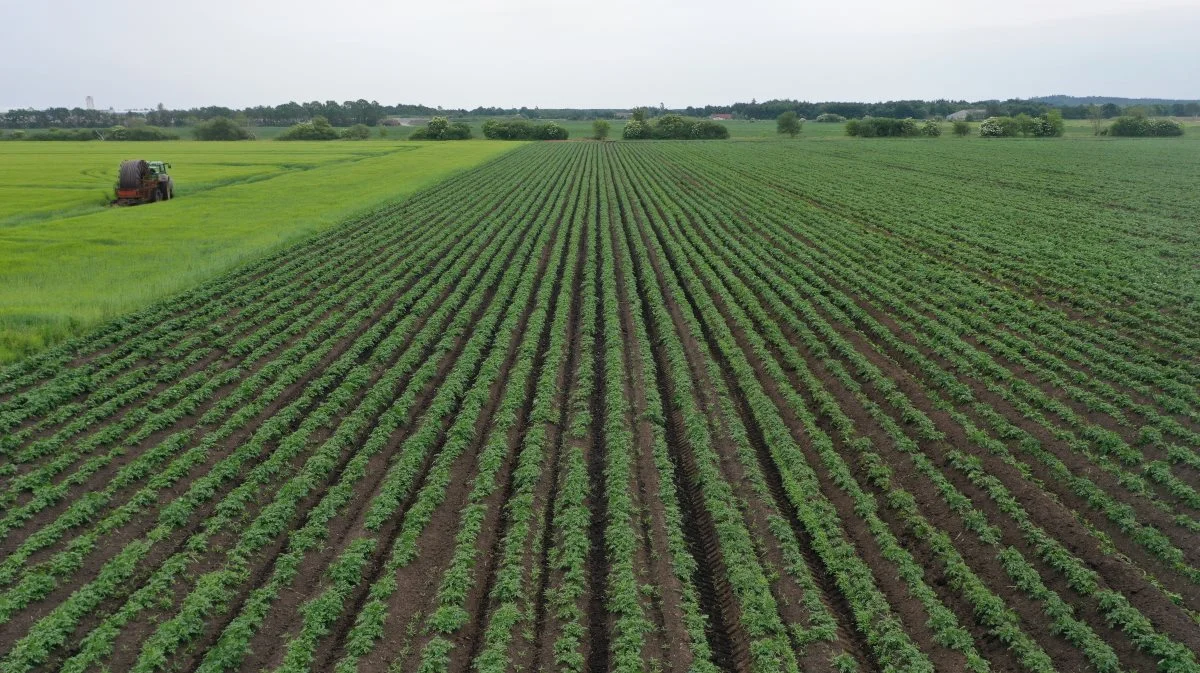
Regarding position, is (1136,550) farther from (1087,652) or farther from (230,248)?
(230,248)

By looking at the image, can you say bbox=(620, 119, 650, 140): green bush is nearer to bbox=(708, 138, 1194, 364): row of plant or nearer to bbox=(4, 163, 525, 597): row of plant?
bbox=(708, 138, 1194, 364): row of plant

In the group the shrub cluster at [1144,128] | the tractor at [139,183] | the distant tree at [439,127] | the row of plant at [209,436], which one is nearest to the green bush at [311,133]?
the distant tree at [439,127]

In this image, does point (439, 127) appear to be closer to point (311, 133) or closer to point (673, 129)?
point (311, 133)

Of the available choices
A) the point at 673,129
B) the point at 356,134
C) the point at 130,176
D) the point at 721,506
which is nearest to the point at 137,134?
the point at 356,134

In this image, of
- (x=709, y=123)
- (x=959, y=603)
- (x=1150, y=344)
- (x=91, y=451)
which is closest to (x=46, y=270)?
(x=91, y=451)

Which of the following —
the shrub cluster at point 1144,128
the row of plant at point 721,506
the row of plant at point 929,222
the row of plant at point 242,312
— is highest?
the shrub cluster at point 1144,128

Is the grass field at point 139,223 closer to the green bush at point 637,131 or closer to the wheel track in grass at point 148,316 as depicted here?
the wheel track in grass at point 148,316
